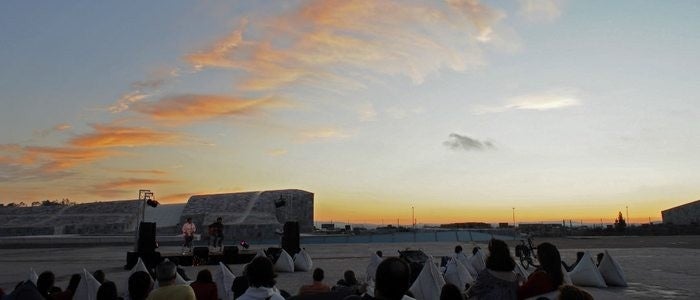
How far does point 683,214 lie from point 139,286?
368ft

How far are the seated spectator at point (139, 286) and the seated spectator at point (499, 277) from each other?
357 cm

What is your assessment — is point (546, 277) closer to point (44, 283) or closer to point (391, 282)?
point (391, 282)

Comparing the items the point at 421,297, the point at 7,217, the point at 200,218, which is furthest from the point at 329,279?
the point at 7,217

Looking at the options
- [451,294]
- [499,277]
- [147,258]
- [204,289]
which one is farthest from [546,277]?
[147,258]

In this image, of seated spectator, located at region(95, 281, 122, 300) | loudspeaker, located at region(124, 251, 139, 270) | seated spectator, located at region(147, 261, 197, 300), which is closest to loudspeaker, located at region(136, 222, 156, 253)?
loudspeaker, located at region(124, 251, 139, 270)

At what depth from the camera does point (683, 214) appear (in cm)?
9344

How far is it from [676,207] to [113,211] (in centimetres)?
11317

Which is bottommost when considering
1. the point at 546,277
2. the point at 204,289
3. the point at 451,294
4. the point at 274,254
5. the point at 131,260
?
the point at 131,260

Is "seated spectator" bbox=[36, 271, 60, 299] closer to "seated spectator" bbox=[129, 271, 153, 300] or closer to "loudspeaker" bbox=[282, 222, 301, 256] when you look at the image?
"seated spectator" bbox=[129, 271, 153, 300]

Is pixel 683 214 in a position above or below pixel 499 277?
above

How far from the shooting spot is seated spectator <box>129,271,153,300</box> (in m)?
5.02

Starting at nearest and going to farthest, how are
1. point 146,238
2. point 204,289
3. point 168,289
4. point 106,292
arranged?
1. point 168,289
2. point 106,292
3. point 204,289
4. point 146,238

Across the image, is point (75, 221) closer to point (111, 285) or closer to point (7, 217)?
point (7, 217)

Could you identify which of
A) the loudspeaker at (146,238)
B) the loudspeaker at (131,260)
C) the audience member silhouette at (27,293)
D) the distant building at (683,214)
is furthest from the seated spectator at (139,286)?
the distant building at (683,214)
